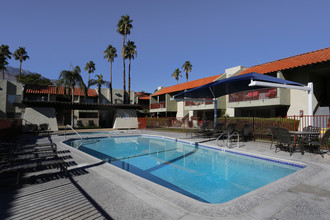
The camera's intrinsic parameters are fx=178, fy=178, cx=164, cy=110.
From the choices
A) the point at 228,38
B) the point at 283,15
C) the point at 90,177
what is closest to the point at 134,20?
the point at 228,38

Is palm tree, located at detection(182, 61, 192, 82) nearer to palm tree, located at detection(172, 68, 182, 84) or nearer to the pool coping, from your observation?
palm tree, located at detection(172, 68, 182, 84)

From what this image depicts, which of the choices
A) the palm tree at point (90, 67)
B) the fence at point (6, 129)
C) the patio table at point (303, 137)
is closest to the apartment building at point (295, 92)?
the patio table at point (303, 137)

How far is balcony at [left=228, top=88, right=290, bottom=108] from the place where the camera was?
16391 millimetres

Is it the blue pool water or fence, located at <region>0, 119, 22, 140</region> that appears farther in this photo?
fence, located at <region>0, 119, 22, 140</region>

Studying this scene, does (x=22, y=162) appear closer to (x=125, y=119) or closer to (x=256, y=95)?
(x=256, y=95)

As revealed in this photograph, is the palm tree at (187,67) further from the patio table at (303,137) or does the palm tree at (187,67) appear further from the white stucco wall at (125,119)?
the patio table at (303,137)

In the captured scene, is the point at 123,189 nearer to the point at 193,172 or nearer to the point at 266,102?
the point at 193,172

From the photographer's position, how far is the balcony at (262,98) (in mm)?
16391

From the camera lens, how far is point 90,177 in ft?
15.1

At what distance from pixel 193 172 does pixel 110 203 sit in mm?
4069

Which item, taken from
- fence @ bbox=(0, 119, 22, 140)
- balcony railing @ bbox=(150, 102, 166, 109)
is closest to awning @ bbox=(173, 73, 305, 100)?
fence @ bbox=(0, 119, 22, 140)

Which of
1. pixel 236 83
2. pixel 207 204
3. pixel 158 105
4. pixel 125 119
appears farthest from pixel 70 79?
pixel 207 204

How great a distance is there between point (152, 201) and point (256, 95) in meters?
18.2

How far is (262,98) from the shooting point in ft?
58.2
